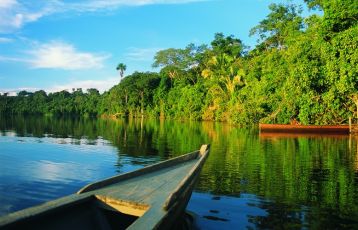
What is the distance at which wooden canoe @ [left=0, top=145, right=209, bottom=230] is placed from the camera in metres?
5.02

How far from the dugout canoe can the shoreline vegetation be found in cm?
174

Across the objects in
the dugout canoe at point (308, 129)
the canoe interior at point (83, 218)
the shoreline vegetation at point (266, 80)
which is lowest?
A: the canoe interior at point (83, 218)

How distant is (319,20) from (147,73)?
63341 mm

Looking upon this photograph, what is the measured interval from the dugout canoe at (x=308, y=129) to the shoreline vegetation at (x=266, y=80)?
1745 millimetres

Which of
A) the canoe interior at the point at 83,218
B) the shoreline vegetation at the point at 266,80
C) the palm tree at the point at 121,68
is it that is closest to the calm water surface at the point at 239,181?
the canoe interior at the point at 83,218

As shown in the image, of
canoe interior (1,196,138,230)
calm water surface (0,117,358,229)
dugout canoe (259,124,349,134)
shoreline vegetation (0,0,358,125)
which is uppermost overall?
shoreline vegetation (0,0,358,125)

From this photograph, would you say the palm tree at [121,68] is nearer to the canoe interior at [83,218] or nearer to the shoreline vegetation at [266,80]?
the shoreline vegetation at [266,80]

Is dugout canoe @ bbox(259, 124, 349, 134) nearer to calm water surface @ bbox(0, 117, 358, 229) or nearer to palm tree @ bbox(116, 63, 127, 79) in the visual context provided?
calm water surface @ bbox(0, 117, 358, 229)

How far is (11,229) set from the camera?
4.75m

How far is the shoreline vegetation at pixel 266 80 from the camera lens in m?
31.4

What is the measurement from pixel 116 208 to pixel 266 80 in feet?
131

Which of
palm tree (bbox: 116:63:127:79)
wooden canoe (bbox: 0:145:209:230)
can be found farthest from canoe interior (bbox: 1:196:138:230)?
palm tree (bbox: 116:63:127:79)

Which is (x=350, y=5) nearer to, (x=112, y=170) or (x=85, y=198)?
(x=112, y=170)

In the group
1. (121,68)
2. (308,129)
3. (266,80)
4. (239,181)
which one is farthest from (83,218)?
(121,68)
